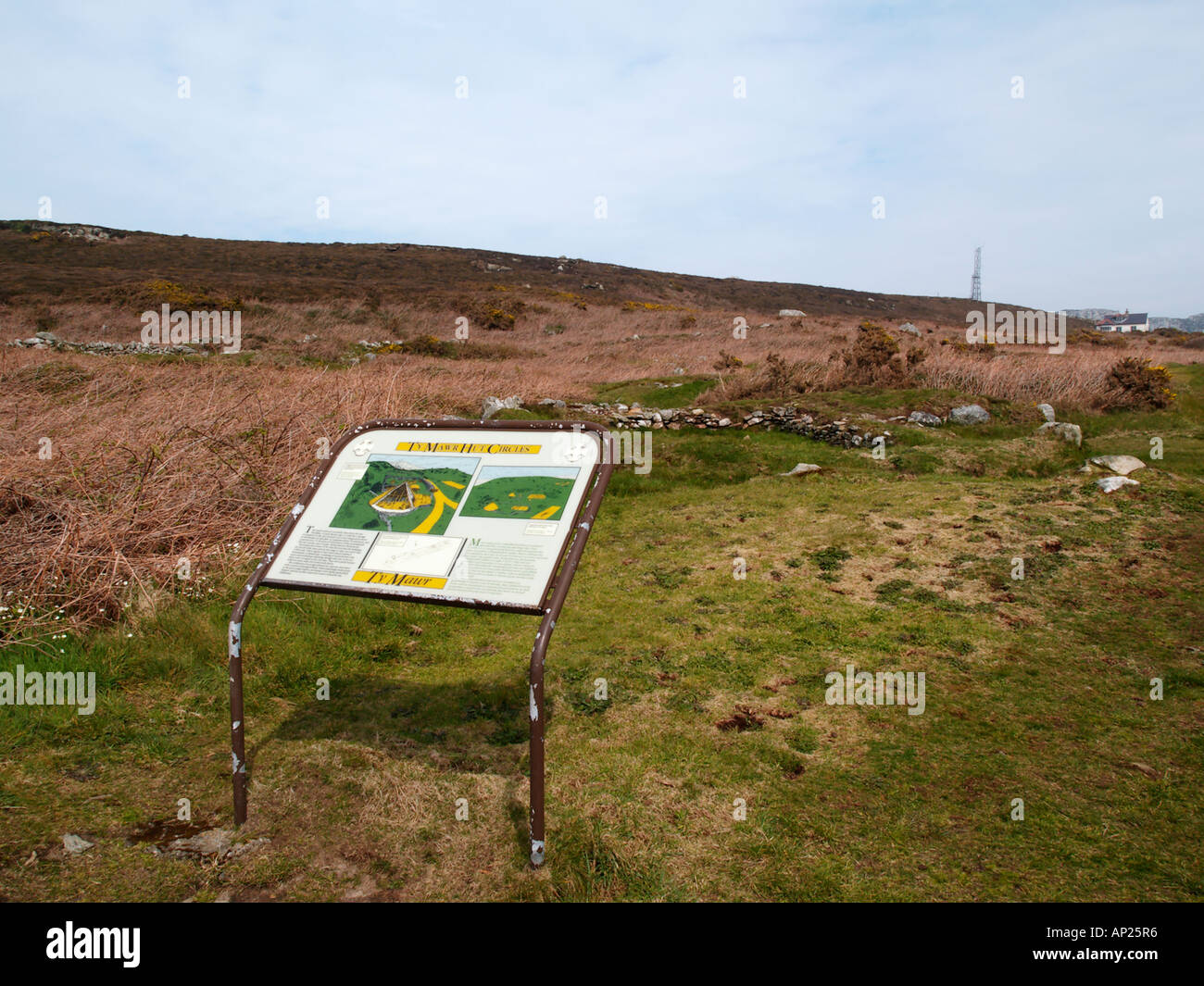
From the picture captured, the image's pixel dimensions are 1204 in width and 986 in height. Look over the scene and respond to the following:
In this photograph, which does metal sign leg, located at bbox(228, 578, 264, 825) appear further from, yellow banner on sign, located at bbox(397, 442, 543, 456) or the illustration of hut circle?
yellow banner on sign, located at bbox(397, 442, 543, 456)

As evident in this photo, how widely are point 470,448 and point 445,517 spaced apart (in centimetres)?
38

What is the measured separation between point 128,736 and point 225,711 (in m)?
0.47

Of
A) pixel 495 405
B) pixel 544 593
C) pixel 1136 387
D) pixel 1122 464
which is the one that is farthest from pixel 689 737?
pixel 1136 387

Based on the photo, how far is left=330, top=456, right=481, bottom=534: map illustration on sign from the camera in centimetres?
323

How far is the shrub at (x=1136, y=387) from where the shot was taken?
41.4ft

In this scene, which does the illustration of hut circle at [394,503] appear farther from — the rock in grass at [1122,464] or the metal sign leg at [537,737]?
the rock in grass at [1122,464]

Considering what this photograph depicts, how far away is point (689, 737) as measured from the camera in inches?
150

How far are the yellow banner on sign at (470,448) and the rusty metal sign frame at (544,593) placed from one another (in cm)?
8

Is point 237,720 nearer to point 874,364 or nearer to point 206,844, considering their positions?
Result: point 206,844

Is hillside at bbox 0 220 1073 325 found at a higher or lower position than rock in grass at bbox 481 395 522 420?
higher

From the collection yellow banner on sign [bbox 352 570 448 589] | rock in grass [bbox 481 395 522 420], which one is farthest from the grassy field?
rock in grass [bbox 481 395 522 420]

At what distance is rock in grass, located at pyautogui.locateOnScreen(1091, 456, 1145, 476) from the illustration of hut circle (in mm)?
8382

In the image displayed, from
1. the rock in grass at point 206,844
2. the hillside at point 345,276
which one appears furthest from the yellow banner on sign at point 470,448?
the hillside at point 345,276

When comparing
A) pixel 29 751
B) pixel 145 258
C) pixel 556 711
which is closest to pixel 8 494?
pixel 29 751
